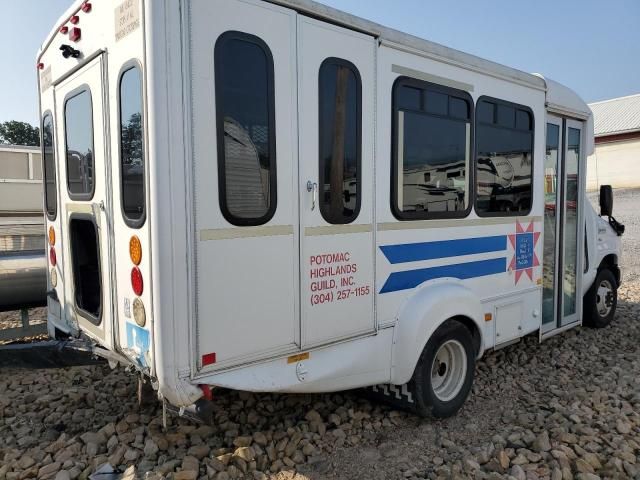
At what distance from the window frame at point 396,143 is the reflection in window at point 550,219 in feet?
4.25

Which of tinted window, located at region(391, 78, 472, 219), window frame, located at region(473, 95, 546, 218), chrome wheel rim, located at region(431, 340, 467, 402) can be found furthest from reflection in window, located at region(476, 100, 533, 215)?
chrome wheel rim, located at region(431, 340, 467, 402)

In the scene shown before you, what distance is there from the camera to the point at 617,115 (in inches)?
1043

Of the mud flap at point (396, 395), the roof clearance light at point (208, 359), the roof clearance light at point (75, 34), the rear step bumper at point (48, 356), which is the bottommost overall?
the mud flap at point (396, 395)

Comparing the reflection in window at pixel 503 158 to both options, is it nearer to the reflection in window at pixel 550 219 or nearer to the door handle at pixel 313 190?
the reflection in window at pixel 550 219

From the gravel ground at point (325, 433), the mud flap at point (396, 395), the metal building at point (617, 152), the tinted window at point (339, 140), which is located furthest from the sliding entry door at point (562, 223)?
the metal building at point (617, 152)

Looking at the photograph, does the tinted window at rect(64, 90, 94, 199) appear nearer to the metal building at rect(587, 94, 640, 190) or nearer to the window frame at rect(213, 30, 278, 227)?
the window frame at rect(213, 30, 278, 227)

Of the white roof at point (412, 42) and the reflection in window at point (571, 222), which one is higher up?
the white roof at point (412, 42)

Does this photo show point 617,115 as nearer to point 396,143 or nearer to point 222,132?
point 396,143

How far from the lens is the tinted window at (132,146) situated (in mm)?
2559

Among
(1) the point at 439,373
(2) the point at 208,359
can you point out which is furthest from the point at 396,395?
(2) the point at 208,359

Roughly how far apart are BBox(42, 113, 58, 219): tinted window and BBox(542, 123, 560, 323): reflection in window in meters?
4.18

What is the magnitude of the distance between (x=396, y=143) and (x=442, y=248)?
2.81 feet

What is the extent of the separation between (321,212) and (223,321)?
847 millimetres

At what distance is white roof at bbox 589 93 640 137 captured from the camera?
24.6 metres
